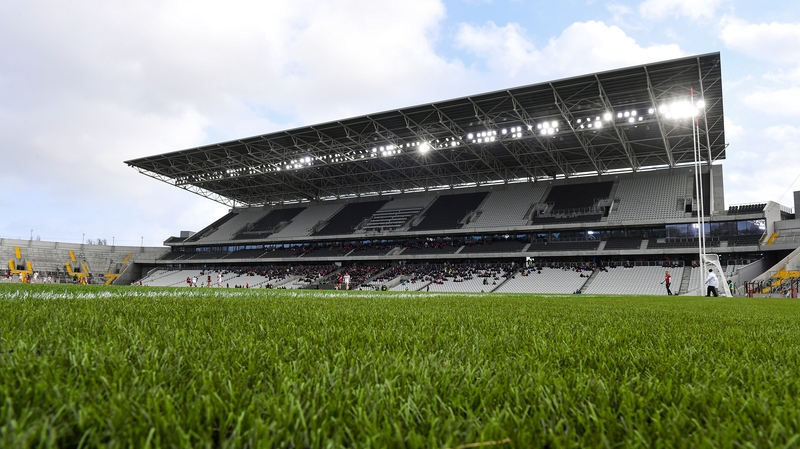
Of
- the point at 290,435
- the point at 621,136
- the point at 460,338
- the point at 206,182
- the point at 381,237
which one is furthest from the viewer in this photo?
the point at 206,182

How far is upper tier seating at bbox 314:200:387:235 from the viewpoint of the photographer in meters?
48.9

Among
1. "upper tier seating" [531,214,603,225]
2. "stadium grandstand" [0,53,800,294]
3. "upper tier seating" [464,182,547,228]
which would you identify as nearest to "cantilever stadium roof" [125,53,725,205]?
"stadium grandstand" [0,53,800,294]

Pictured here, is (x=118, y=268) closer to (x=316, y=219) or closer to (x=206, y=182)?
(x=206, y=182)

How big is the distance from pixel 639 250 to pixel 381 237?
78.8ft

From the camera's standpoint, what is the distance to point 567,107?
30047 mm

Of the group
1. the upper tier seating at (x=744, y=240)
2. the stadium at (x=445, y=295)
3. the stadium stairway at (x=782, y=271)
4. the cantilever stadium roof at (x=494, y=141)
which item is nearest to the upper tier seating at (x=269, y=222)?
the stadium at (x=445, y=295)

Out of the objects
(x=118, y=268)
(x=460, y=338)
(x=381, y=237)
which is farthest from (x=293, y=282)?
(x=460, y=338)

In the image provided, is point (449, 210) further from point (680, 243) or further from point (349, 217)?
point (680, 243)

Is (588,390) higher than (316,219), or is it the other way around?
(316,219)

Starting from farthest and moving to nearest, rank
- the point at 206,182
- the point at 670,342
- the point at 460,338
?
the point at 206,182 < the point at 670,342 < the point at 460,338

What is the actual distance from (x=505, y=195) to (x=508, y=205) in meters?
2.13

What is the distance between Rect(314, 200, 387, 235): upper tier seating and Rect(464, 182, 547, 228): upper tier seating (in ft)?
42.2

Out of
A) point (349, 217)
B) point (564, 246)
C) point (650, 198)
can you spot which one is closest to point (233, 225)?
point (349, 217)

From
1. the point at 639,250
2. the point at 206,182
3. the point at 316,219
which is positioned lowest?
the point at 639,250
